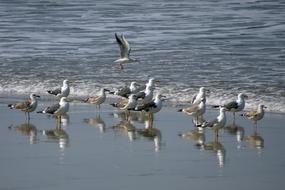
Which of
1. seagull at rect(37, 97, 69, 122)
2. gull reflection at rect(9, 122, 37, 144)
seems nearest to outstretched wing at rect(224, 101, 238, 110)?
seagull at rect(37, 97, 69, 122)

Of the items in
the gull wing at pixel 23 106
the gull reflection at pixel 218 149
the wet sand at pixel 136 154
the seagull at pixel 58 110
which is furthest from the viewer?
the gull wing at pixel 23 106

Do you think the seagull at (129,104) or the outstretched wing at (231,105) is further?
the seagull at (129,104)

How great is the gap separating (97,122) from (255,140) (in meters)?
3.22

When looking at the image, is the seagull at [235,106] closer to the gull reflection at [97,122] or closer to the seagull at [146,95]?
the seagull at [146,95]

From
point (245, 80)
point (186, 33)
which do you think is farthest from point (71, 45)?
point (245, 80)

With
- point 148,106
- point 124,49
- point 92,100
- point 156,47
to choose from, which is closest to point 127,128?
point 148,106

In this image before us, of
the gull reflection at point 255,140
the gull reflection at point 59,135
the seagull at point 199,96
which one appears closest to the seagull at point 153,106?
the seagull at point 199,96

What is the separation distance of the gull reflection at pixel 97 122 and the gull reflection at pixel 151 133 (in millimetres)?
637

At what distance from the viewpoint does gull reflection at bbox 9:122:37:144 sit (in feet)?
49.0

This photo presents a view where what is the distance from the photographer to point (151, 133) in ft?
50.8

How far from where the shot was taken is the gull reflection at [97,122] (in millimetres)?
16005

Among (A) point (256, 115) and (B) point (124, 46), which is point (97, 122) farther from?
(B) point (124, 46)

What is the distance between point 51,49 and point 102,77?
214 inches

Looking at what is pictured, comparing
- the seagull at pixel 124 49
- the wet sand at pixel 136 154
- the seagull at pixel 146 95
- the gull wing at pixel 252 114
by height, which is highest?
the seagull at pixel 124 49
